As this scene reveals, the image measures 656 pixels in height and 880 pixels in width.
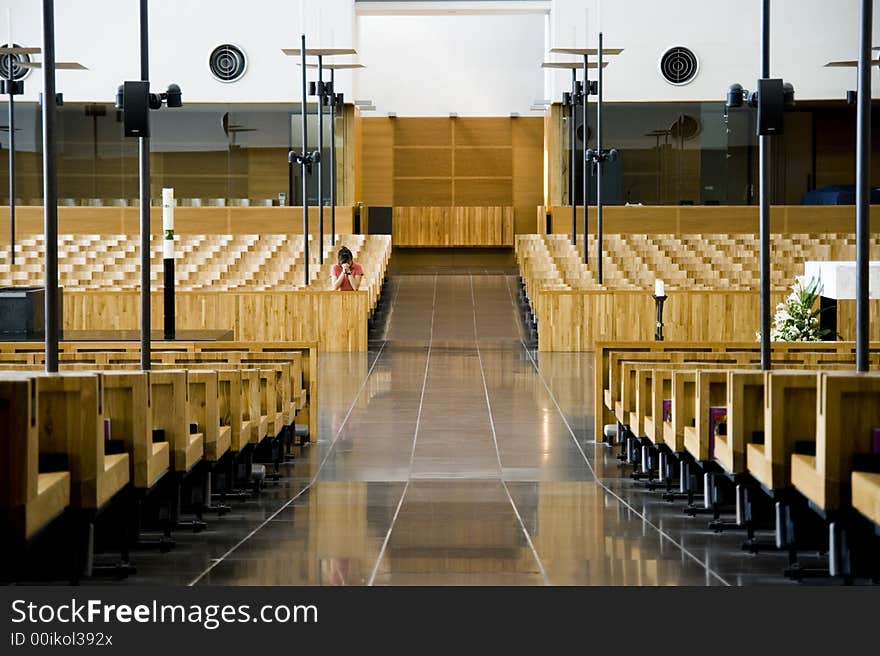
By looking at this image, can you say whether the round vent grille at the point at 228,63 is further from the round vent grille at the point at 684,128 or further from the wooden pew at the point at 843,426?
the wooden pew at the point at 843,426

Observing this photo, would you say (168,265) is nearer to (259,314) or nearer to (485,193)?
(259,314)

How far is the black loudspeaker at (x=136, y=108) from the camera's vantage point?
9.09 m

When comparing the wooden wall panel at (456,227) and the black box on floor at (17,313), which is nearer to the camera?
the black box on floor at (17,313)

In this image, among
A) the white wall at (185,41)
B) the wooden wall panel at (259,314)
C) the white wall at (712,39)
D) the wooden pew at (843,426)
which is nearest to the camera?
the wooden pew at (843,426)

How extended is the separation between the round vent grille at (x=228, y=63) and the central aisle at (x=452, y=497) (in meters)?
15.9

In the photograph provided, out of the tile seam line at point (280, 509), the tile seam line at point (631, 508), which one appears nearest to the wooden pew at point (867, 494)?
the tile seam line at point (631, 508)

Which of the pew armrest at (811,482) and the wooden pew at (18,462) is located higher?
the wooden pew at (18,462)

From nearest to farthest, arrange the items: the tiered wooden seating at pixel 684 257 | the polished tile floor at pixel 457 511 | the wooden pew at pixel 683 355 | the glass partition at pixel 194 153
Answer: the polished tile floor at pixel 457 511 < the wooden pew at pixel 683 355 < the tiered wooden seating at pixel 684 257 < the glass partition at pixel 194 153

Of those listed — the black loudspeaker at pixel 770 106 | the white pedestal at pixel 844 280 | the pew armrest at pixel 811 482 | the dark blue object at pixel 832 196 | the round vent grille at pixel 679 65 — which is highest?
the round vent grille at pixel 679 65

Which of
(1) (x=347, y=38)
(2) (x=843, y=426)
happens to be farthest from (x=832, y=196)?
(2) (x=843, y=426)

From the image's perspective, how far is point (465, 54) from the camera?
113ft

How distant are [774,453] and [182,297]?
12945 mm

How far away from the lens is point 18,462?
4344 mm

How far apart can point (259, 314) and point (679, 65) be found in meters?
15.3
